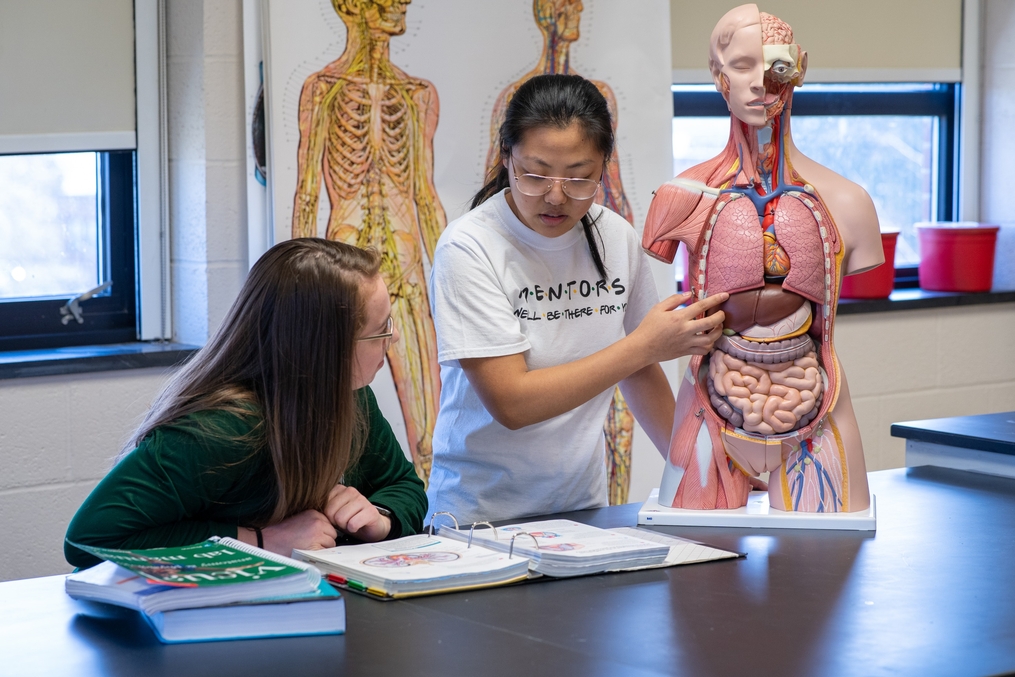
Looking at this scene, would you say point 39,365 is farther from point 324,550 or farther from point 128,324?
point 324,550

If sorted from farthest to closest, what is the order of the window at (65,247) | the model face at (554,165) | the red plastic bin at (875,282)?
1. the red plastic bin at (875,282)
2. the window at (65,247)
3. the model face at (554,165)

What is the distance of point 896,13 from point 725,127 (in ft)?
2.32

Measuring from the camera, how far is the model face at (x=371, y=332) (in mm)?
1532

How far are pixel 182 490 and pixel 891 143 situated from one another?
317 cm

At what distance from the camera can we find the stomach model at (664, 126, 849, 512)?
1.74 metres

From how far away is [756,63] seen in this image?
1719mm

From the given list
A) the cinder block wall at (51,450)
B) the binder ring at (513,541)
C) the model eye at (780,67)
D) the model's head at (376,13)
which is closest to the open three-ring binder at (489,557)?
the binder ring at (513,541)

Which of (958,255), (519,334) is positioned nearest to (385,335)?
(519,334)

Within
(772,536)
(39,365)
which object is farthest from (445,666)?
(39,365)

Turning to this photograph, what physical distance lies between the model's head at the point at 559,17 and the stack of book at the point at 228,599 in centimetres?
189

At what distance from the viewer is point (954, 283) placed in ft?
12.5

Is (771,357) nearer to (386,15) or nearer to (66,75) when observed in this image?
(386,15)

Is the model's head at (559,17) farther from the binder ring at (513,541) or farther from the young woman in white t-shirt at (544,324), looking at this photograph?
the binder ring at (513,541)

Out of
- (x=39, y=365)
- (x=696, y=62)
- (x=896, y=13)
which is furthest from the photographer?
(x=896, y=13)
